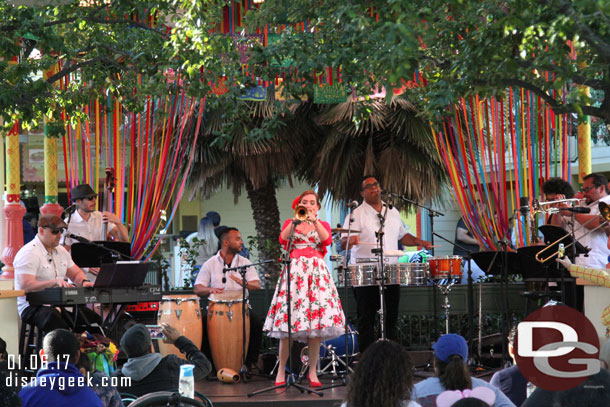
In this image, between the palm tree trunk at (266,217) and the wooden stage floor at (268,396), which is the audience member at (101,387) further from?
the palm tree trunk at (266,217)

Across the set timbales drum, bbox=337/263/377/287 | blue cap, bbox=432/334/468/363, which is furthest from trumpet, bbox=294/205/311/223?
blue cap, bbox=432/334/468/363

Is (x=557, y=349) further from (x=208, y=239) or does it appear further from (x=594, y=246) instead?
(x=208, y=239)

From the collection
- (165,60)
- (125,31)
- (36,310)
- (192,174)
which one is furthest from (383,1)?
(192,174)

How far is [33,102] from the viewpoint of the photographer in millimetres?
9055

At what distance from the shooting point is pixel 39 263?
959cm

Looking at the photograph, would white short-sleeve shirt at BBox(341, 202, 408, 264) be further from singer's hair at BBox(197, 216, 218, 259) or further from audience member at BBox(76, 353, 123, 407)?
audience member at BBox(76, 353, 123, 407)

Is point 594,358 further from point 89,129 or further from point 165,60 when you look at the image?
point 89,129

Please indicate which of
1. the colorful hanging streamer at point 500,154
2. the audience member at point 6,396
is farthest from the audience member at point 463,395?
the colorful hanging streamer at point 500,154

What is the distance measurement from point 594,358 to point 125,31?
20.8 ft

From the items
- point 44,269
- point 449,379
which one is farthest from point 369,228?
point 449,379

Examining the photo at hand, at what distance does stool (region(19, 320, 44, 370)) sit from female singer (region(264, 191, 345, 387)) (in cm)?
231

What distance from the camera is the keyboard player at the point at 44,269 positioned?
9.35 meters

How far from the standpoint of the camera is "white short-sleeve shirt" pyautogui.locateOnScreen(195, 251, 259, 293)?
37.1 ft

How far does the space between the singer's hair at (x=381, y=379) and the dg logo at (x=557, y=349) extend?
84 centimetres
